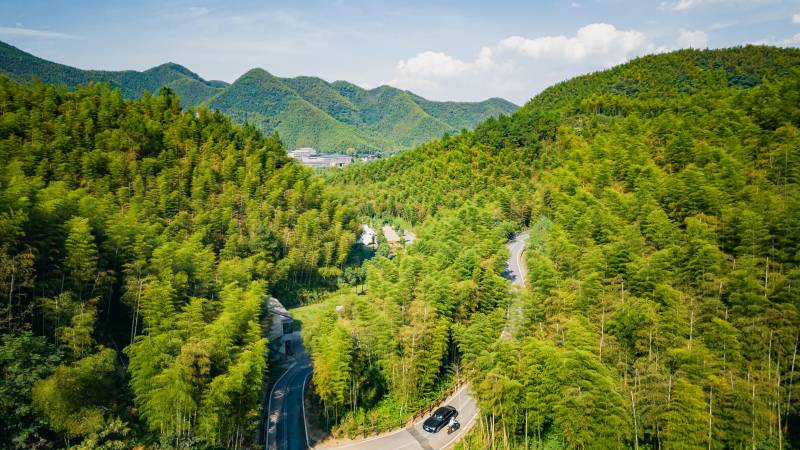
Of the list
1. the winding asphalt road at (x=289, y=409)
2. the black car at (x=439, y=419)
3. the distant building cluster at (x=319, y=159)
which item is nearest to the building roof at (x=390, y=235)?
the winding asphalt road at (x=289, y=409)

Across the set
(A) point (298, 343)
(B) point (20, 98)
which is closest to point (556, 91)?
(A) point (298, 343)

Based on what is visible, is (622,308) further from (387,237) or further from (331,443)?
(387,237)

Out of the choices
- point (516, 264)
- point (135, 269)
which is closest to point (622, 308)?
point (516, 264)

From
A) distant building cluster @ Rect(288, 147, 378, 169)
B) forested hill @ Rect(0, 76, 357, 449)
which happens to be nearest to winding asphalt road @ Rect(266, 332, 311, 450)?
forested hill @ Rect(0, 76, 357, 449)

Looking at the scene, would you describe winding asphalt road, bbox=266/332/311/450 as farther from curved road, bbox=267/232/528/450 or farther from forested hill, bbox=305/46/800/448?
forested hill, bbox=305/46/800/448

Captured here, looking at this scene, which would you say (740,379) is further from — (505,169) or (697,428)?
(505,169)
